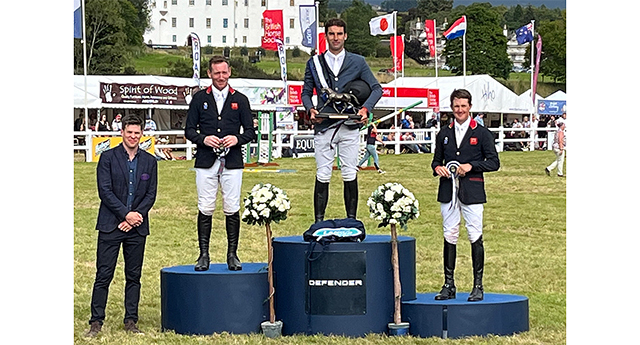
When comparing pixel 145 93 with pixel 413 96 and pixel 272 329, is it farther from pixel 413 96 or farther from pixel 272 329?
pixel 272 329

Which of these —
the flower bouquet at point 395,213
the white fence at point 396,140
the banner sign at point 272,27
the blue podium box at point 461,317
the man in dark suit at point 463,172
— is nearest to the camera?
the blue podium box at point 461,317

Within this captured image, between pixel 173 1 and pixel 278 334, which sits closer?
pixel 278 334

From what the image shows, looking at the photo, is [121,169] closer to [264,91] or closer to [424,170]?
[424,170]

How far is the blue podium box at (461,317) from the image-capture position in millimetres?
8055

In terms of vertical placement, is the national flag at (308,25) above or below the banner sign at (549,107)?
above

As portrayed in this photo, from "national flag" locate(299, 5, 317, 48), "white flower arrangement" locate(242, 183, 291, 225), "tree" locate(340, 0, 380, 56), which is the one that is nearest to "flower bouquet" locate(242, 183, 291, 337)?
"white flower arrangement" locate(242, 183, 291, 225)

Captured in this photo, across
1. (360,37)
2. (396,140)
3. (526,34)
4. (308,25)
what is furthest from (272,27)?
(360,37)

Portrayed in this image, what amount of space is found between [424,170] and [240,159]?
2053 cm

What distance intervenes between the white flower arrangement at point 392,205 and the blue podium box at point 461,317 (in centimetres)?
66

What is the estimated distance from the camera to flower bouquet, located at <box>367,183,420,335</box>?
816 cm

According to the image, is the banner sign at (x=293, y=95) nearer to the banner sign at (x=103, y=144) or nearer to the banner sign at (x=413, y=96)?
Result: the banner sign at (x=413, y=96)

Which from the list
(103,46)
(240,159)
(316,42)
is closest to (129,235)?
(240,159)

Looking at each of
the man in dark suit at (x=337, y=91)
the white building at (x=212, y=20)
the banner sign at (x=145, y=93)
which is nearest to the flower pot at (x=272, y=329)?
the man in dark suit at (x=337, y=91)

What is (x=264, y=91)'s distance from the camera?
1789 inches
